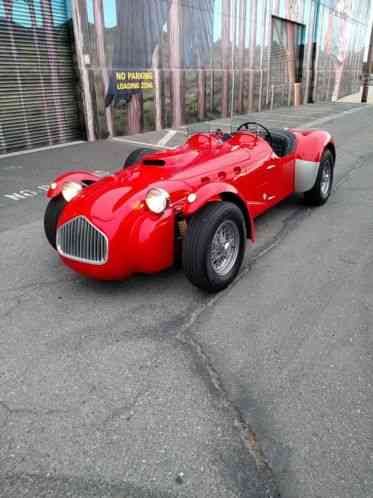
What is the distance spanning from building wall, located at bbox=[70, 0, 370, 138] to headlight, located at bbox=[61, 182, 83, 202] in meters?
7.80

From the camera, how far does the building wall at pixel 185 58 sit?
427 inches

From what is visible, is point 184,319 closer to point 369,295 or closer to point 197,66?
point 369,295

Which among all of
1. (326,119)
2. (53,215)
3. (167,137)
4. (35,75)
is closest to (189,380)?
(53,215)

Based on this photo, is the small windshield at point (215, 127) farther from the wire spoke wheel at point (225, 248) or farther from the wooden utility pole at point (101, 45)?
the wooden utility pole at point (101, 45)

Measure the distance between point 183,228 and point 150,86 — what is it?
33.6ft

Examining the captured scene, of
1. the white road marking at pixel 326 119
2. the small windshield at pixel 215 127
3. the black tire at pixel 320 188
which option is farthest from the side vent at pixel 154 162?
the white road marking at pixel 326 119

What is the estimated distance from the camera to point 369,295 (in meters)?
3.49

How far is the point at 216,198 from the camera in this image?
354 cm

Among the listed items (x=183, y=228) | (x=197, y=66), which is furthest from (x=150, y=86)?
(x=183, y=228)

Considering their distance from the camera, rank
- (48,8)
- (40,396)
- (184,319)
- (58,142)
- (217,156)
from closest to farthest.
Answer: (40,396) < (184,319) < (217,156) < (48,8) < (58,142)

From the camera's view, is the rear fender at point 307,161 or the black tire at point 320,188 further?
the black tire at point 320,188

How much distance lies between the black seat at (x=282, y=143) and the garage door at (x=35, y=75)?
686 centimetres

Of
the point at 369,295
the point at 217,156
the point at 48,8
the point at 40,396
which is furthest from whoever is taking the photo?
the point at 48,8

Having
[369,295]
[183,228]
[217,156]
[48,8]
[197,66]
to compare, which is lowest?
[369,295]
